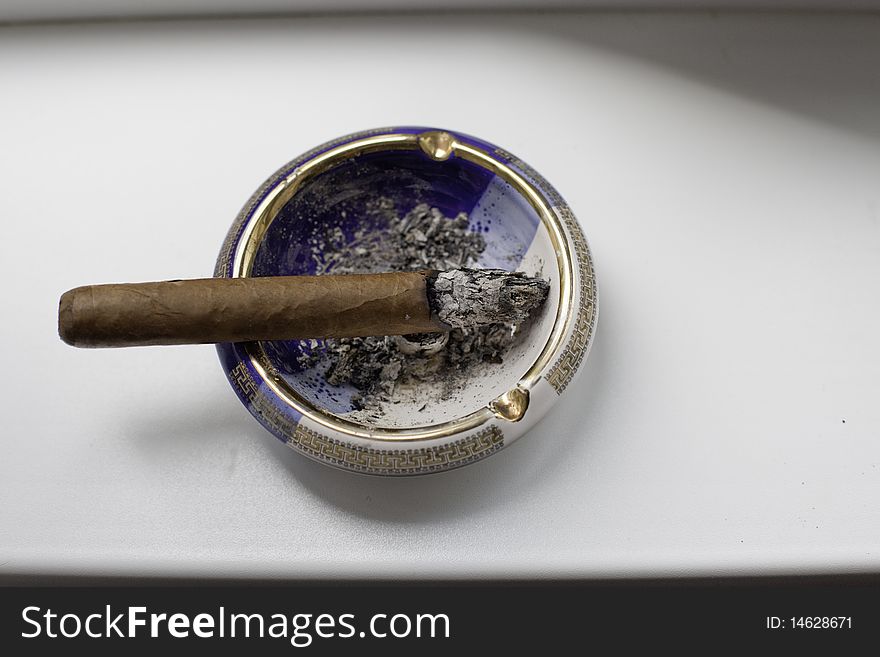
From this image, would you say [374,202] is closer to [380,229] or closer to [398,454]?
[380,229]

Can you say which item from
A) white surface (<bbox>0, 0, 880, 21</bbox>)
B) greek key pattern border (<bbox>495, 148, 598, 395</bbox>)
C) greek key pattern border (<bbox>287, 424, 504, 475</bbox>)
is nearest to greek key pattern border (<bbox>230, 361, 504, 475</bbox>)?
greek key pattern border (<bbox>287, 424, 504, 475</bbox>)

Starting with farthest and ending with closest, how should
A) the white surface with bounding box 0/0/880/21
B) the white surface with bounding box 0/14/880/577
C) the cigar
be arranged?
the white surface with bounding box 0/0/880/21
the white surface with bounding box 0/14/880/577
the cigar

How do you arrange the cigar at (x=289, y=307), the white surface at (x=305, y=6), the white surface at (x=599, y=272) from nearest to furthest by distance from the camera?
the cigar at (x=289, y=307) → the white surface at (x=599, y=272) → the white surface at (x=305, y=6)

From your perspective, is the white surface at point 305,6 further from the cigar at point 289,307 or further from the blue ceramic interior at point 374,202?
the cigar at point 289,307

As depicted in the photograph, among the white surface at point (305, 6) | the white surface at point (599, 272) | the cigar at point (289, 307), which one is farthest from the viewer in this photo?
the white surface at point (305, 6)

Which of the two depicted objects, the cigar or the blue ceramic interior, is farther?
the blue ceramic interior

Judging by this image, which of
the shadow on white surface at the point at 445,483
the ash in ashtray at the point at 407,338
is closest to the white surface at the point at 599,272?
the shadow on white surface at the point at 445,483

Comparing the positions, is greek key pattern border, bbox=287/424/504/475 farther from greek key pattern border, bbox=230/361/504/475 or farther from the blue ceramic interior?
the blue ceramic interior

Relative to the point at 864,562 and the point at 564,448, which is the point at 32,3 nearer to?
the point at 564,448

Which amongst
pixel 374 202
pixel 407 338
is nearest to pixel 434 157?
pixel 374 202
